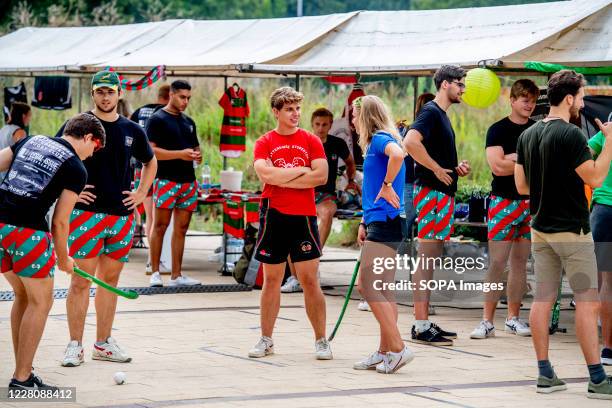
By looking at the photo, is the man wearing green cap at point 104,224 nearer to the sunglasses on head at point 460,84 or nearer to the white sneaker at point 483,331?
the sunglasses on head at point 460,84

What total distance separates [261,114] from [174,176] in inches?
459

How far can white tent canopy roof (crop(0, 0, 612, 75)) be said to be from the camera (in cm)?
1111

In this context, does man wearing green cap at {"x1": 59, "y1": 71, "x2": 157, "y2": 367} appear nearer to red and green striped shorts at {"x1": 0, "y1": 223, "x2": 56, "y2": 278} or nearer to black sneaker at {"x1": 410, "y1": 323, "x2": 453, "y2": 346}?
red and green striped shorts at {"x1": 0, "y1": 223, "x2": 56, "y2": 278}

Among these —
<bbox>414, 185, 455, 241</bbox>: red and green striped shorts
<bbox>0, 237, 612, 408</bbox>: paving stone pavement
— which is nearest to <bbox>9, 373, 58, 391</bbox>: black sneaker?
<bbox>0, 237, 612, 408</bbox>: paving stone pavement

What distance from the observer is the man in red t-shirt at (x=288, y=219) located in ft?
30.1

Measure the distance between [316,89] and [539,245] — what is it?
20755mm

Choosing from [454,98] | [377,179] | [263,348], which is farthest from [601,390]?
[454,98]

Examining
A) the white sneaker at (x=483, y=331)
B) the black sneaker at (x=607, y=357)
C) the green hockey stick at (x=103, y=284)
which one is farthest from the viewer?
the white sneaker at (x=483, y=331)

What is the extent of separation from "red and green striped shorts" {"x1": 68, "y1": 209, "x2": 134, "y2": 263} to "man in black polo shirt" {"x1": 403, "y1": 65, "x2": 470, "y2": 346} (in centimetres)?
244

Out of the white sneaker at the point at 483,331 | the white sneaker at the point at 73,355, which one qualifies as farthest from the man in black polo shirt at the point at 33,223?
the white sneaker at the point at 483,331

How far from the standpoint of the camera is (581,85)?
8.05 metres

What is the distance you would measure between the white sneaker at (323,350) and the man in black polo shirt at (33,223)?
2.22 metres

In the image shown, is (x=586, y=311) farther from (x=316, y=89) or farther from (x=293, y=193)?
(x=316, y=89)

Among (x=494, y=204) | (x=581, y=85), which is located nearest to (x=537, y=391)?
(x=581, y=85)
